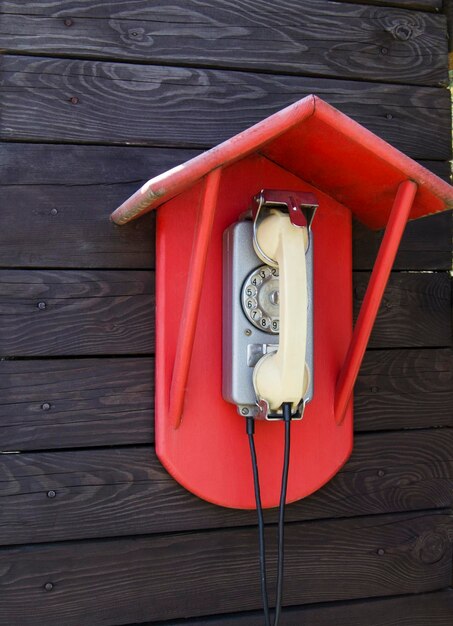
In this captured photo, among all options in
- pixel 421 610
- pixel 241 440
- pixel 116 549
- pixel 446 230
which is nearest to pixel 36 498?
pixel 116 549

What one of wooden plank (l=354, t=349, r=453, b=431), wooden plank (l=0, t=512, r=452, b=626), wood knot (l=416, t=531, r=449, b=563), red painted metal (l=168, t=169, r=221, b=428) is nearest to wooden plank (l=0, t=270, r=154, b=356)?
red painted metal (l=168, t=169, r=221, b=428)

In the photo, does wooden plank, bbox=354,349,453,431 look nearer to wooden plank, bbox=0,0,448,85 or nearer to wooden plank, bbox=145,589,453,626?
wooden plank, bbox=145,589,453,626

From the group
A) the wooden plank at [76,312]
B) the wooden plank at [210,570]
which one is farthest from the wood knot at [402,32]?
the wooden plank at [210,570]

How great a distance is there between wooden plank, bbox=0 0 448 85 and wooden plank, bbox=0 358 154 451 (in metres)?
0.59

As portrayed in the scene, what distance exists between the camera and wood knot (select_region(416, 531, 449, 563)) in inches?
62.7

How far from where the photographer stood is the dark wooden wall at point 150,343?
4.51ft

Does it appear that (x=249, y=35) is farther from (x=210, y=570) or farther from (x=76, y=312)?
(x=210, y=570)

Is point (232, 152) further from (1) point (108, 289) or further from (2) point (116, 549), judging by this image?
(2) point (116, 549)

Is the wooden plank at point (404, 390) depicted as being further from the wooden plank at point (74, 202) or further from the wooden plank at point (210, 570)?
the wooden plank at point (74, 202)

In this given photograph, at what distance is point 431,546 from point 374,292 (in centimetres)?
62

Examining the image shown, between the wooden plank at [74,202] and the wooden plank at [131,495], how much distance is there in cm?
37

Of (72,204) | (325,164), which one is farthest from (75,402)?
(325,164)

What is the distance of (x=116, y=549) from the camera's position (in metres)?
1.40

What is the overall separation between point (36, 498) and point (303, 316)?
1.95ft
